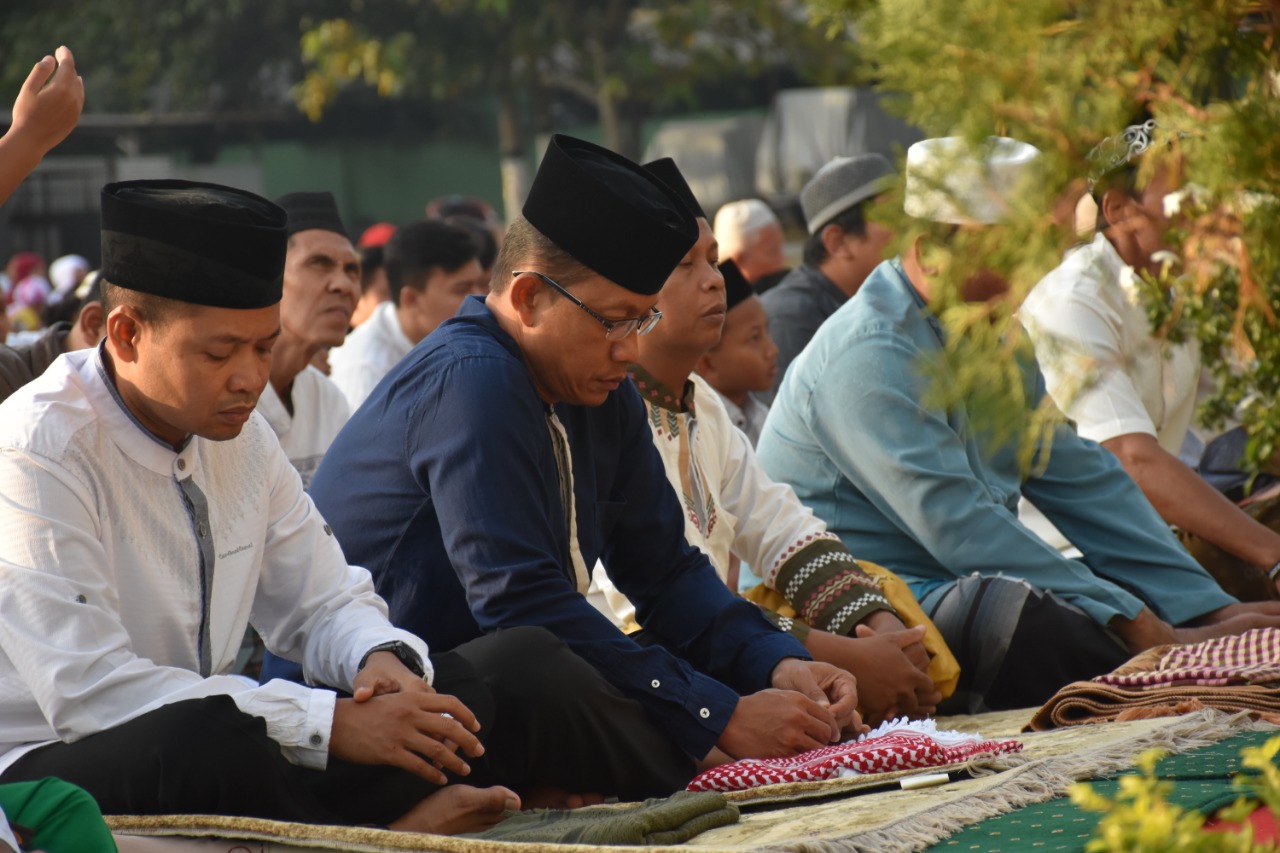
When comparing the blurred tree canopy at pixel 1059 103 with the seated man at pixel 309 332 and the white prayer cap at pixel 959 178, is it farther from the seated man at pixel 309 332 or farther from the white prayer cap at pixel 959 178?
the seated man at pixel 309 332

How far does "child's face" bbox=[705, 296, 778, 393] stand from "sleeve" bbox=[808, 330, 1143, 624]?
0.84 metres

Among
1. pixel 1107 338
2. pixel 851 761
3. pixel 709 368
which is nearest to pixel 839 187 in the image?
pixel 709 368

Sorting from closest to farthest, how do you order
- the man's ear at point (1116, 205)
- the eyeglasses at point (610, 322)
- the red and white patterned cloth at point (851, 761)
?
the red and white patterned cloth at point (851, 761) < the eyeglasses at point (610, 322) < the man's ear at point (1116, 205)

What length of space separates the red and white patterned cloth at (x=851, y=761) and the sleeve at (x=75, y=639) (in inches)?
34.7

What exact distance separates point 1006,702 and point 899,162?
3335 mm

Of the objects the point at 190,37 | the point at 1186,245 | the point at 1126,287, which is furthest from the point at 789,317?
the point at 190,37

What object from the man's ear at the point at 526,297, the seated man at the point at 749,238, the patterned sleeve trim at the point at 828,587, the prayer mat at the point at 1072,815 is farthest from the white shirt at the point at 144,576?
the seated man at the point at 749,238

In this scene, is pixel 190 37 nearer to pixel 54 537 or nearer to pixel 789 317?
pixel 789 317

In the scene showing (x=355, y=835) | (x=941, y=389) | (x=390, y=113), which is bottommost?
(x=390, y=113)

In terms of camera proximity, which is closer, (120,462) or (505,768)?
(120,462)

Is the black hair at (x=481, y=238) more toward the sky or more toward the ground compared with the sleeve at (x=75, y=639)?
more toward the ground

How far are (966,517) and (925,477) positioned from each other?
18cm

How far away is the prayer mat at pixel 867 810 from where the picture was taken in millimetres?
2828

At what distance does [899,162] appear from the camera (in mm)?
1903
